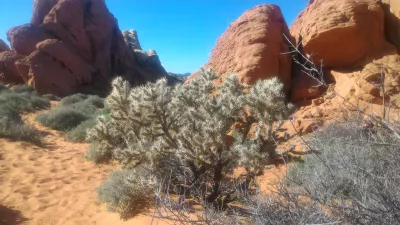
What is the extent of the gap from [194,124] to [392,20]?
34.9 ft

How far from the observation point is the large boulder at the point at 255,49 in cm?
1093

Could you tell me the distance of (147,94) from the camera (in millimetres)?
4234

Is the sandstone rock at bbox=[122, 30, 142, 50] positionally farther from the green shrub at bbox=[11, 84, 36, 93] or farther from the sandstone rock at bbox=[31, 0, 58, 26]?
the green shrub at bbox=[11, 84, 36, 93]

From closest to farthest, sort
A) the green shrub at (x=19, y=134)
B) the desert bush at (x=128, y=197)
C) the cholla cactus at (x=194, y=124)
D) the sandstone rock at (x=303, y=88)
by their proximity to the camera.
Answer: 1. the desert bush at (x=128, y=197)
2. the cholla cactus at (x=194, y=124)
3. the green shrub at (x=19, y=134)
4. the sandstone rock at (x=303, y=88)

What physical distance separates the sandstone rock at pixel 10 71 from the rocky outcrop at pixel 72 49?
0.63 metres

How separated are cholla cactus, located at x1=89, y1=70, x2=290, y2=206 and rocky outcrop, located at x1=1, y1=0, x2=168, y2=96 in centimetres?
1845

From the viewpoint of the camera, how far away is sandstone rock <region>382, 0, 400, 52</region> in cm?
1052

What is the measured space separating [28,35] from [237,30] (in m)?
18.3

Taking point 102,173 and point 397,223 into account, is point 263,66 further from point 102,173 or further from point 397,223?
point 397,223

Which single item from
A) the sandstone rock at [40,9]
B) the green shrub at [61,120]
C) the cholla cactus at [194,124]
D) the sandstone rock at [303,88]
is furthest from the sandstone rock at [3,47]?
the cholla cactus at [194,124]

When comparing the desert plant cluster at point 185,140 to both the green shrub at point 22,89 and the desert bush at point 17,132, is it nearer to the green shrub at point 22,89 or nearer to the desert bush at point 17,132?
the desert bush at point 17,132

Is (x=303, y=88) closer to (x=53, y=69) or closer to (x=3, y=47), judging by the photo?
(x=53, y=69)

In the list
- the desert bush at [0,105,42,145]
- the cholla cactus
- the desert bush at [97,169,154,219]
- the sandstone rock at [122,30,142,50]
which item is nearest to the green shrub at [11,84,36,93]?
the desert bush at [0,105,42,145]

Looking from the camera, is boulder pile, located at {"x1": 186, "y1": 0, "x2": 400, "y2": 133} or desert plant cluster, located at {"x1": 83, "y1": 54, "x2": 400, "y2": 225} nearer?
desert plant cluster, located at {"x1": 83, "y1": 54, "x2": 400, "y2": 225}
